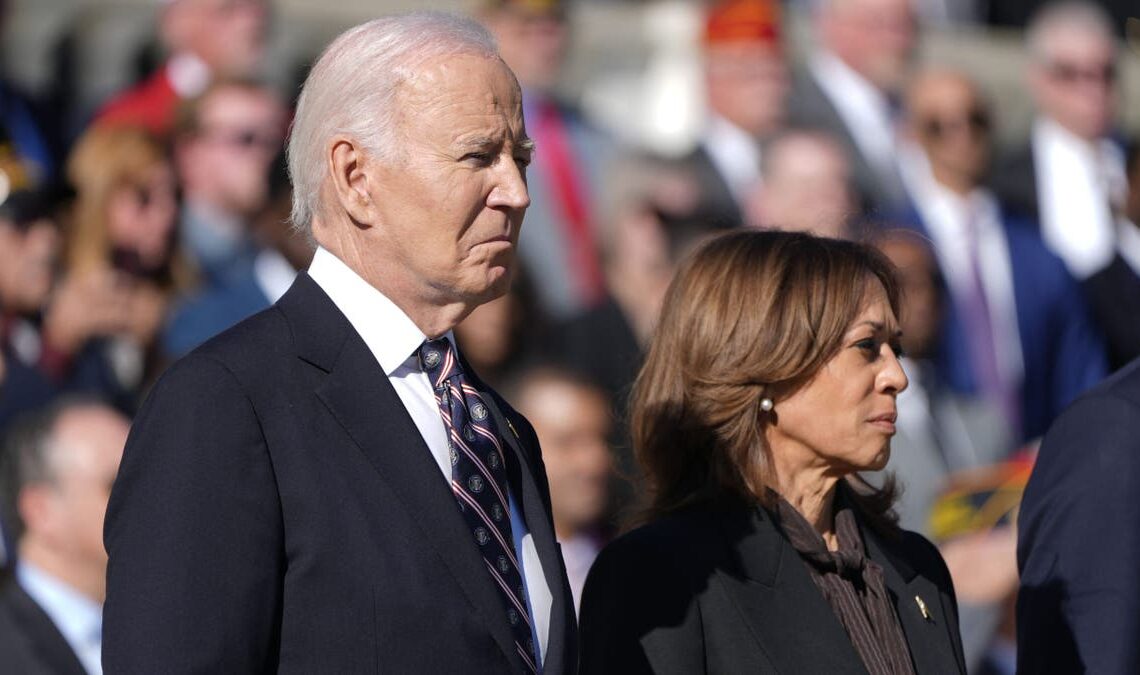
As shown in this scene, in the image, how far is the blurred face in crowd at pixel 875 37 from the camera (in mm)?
7492

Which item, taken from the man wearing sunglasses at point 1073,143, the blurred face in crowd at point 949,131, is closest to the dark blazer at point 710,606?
the blurred face in crowd at point 949,131

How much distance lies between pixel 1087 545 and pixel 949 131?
451 centimetres

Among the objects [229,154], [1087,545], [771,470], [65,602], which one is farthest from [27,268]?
[1087,545]

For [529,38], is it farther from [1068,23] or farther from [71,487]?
[1068,23]

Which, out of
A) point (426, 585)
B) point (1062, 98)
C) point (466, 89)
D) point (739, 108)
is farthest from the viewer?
point (1062, 98)

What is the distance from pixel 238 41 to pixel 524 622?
14.0 ft

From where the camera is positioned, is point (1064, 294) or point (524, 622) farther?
point (1064, 294)

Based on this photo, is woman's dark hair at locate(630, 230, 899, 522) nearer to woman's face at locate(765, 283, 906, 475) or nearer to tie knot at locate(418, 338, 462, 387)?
woman's face at locate(765, 283, 906, 475)

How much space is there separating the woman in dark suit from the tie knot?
0.57 m

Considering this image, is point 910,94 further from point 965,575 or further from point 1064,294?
point 965,575

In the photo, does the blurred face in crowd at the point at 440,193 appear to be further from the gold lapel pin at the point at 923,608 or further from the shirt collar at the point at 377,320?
the gold lapel pin at the point at 923,608

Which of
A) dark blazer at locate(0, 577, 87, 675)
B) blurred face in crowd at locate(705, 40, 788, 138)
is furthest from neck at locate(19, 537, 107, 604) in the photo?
blurred face in crowd at locate(705, 40, 788, 138)

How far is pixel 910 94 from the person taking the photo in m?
7.49

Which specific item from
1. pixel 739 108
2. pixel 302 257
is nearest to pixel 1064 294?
pixel 739 108
